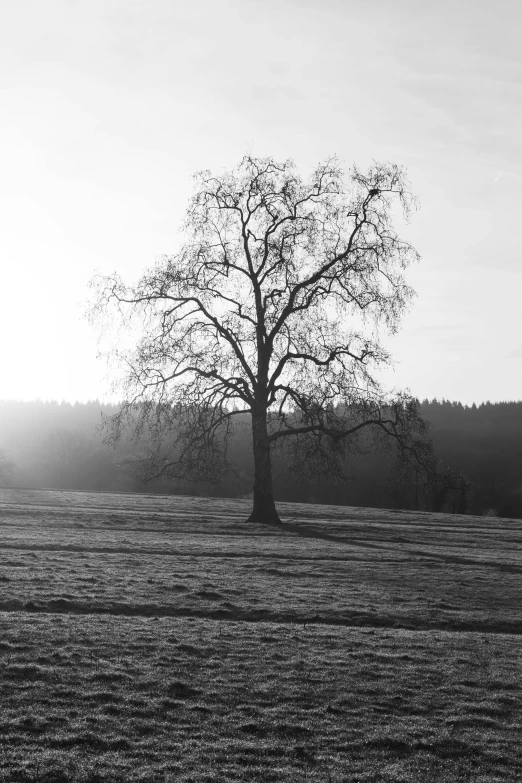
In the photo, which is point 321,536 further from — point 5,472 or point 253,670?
point 5,472

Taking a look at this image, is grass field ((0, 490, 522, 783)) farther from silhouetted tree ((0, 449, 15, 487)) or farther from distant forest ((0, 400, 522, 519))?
silhouetted tree ((0, 449, 15, 487))

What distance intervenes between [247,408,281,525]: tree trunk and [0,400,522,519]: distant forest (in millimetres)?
72441

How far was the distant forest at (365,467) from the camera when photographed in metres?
125

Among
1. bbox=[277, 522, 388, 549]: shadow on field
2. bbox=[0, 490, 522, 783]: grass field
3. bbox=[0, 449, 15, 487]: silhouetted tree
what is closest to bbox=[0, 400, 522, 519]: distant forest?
bbox=[0, 449, 15, 487]: silhouetted tree

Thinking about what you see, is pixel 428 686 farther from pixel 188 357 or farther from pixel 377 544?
pixel 188 357

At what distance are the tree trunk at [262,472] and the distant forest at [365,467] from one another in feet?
238

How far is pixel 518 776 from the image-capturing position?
20.6 ft

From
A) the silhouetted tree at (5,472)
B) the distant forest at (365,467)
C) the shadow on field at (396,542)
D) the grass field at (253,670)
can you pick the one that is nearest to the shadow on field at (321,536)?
the shadow on field at (396,542)

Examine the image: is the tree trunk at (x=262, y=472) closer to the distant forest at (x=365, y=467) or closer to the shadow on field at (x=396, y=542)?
the shadow on field at (x=396, y=542)

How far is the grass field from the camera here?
6422 mm

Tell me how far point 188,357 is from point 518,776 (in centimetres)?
2683

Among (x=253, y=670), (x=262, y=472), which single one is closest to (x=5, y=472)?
(x=262, y=472)

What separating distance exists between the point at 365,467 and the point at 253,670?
148716 millimetres

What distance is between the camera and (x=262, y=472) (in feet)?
107
